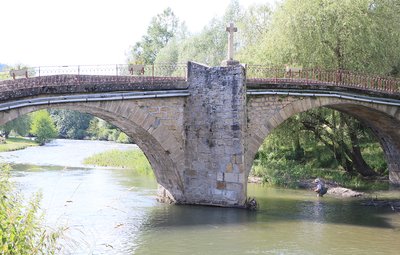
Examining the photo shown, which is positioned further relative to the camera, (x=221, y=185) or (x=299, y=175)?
(x=299, y=175)

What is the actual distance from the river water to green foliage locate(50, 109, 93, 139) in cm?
5347

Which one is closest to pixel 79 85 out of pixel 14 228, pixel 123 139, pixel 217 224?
pixel 217 224

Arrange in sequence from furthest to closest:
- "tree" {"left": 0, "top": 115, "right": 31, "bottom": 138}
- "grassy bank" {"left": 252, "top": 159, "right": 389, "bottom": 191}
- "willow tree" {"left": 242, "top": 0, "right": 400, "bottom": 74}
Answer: "tree" {"left": 0, "top": 115, "right": 31, "bottom": 138}
"grassy bank" {"left": 252, "top": 159, "right": 389, "bottom": 191}
"willow tree" {"left": 242, "top": 0, "right": 400, "bottom": 74}

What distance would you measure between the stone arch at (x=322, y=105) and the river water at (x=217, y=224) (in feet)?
8.39

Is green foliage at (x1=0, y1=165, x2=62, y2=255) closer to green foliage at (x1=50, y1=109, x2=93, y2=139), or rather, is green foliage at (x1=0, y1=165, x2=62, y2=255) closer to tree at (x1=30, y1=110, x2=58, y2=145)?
tree at (x1=30, y1=110, x2=58, y2=145)

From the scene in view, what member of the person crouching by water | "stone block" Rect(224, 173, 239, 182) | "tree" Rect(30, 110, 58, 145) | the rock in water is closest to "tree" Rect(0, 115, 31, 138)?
"tree" Rect(30, 110, 58, 145)

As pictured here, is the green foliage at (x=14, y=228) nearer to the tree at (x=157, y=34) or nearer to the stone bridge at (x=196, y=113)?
the stone bridge at (x=196, y=113)

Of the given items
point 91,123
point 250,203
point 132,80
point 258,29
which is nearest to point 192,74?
point 132,80

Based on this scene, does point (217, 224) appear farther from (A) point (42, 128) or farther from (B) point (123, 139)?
(A) point (42, 128)

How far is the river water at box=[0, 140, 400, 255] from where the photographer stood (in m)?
12.6

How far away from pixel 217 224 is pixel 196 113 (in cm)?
406

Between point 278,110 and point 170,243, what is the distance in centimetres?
755

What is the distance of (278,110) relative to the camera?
734 inches

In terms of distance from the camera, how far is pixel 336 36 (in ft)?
74.2
